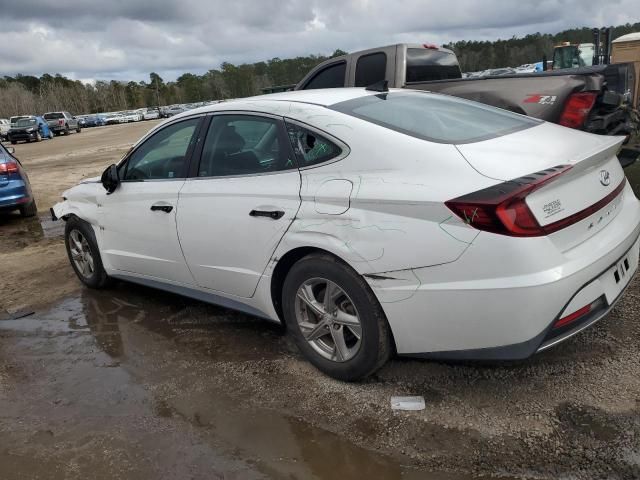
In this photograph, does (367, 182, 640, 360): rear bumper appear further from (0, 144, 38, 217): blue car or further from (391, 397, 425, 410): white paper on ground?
(0, 144, 38, 217): blue car

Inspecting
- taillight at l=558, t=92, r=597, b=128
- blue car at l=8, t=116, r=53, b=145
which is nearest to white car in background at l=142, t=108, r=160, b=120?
blue car at l=8, t=116, r=53, b=145

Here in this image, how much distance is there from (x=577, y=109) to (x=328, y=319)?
3666 mm

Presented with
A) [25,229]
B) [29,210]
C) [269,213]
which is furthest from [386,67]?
[29,210]

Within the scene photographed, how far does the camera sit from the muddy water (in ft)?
8.77

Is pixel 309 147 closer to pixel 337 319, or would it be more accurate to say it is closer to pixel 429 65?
pixel 337 319

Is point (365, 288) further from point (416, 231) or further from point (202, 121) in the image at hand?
point (202, 121)

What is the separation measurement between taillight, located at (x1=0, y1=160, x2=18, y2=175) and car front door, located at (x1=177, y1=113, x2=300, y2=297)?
20.7ft

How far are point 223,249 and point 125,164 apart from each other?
5.15 feet

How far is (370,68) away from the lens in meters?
7.29

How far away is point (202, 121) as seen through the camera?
3.94 meters

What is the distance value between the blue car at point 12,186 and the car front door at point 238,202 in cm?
622

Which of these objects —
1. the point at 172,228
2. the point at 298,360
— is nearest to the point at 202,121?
the point at 172,228

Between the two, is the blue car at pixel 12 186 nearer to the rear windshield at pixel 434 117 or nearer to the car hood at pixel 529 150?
the rear windshield at pixel 434 117

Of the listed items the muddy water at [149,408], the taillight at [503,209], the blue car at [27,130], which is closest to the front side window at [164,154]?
the muddy water at [149,408]
